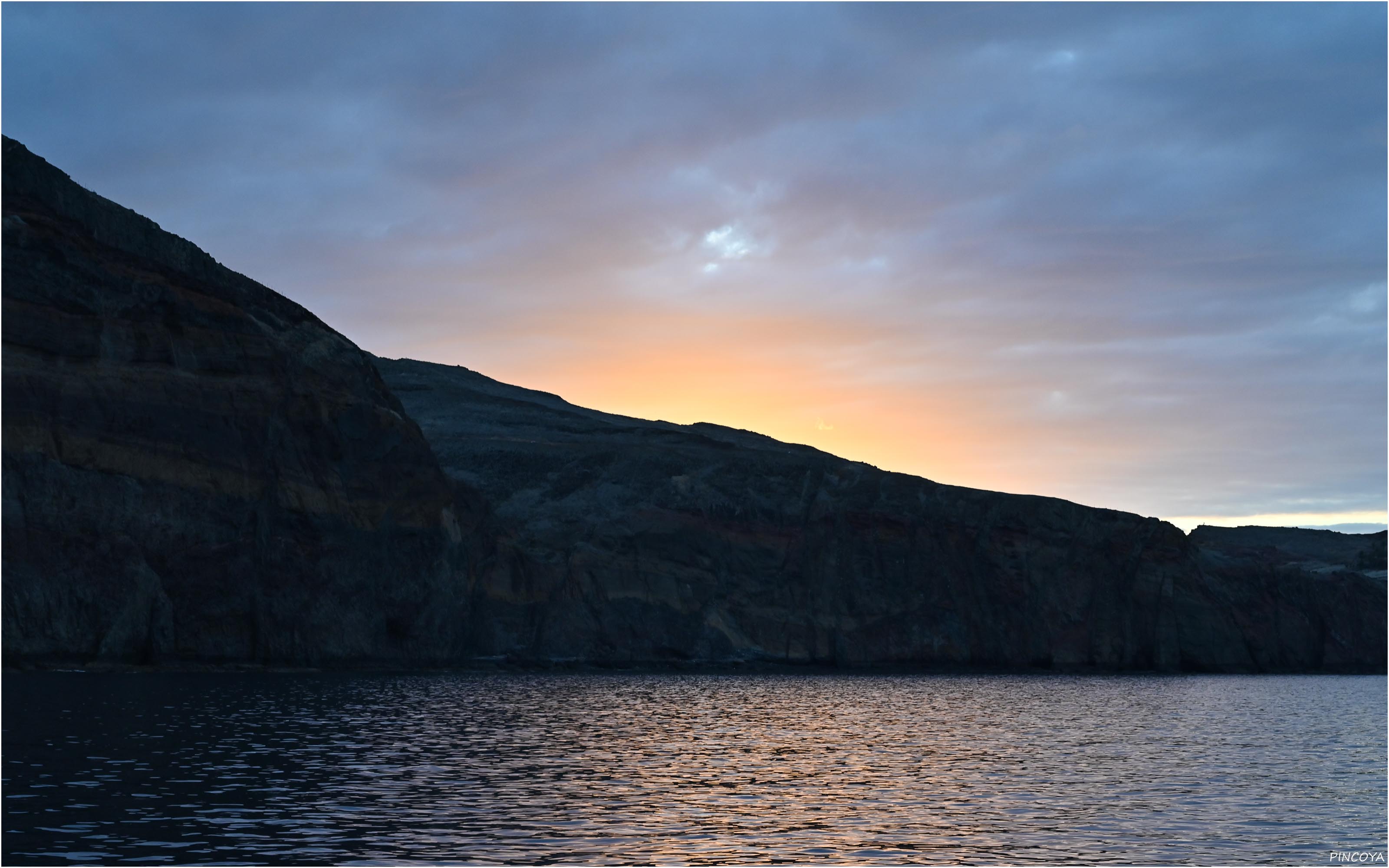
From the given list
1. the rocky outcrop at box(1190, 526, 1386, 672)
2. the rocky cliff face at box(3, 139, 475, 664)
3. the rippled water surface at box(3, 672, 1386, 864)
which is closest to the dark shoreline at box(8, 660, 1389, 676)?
the rocky cliff face at box(3, 139, 475, 664)

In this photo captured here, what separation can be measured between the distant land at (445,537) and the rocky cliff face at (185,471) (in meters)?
0.18

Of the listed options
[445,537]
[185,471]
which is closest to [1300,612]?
[445,537]

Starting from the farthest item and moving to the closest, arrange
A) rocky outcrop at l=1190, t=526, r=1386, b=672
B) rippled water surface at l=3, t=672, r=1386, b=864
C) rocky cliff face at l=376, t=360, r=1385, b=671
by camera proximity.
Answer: rocky outcrop at l=1190, t=526, r=1386, b=672 < rocky cliff face at l=376, t=360, r=1385, b=671 < rippled water surface at l=3, t=672, r=1386, b=864

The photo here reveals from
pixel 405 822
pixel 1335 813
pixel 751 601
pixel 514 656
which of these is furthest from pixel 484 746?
pixel 751 601

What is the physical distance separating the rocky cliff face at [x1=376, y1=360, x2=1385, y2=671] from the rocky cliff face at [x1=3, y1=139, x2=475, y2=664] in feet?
48.3

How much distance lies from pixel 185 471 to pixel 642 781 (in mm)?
57522

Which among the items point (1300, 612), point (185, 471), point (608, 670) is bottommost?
point (608, 670)

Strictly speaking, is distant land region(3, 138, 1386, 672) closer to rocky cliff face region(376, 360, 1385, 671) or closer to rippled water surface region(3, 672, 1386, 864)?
rocky cliff face region(376, 360, 1385, 671)

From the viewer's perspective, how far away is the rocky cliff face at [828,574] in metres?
114

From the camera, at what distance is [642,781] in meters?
35.4

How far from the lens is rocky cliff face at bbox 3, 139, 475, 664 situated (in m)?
74.6

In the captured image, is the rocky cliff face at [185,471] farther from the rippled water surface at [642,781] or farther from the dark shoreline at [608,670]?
the rippled water surface at [642,781]

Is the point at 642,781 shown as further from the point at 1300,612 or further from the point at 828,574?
the point at 1300,612

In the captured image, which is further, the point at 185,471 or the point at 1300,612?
the point at 1300,612
